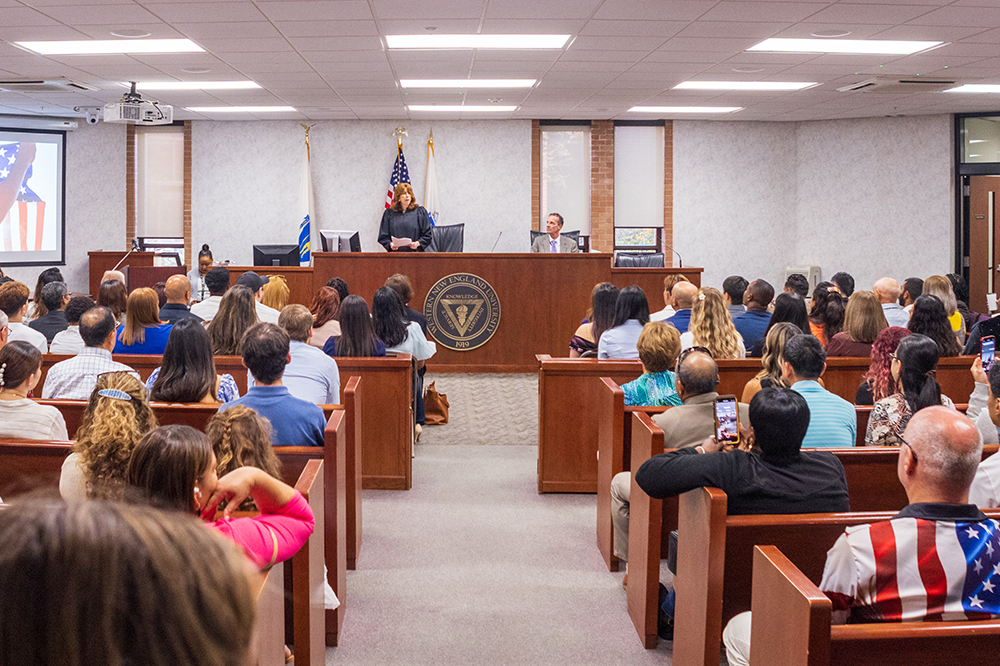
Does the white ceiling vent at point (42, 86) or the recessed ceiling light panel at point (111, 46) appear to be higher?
the white ceiling vent at point (42, 86)

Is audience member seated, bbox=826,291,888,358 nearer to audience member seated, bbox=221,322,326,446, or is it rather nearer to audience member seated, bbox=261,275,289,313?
audience member seated, bbox=221,322,326,446

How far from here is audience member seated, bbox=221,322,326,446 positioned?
Result: 130 inches

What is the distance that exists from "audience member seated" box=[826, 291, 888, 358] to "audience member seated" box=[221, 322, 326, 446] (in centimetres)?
347

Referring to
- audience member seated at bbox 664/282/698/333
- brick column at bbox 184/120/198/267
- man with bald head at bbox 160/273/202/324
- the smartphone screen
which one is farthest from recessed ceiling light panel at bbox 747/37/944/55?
brick column at bbox 184/120/198/267

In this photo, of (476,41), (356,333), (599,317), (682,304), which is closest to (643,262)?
(476,41)

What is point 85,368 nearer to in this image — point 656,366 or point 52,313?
point 52,313

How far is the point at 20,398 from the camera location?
3227mm

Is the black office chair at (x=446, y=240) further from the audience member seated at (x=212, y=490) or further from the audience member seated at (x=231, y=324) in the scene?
the audience member seated at (x=212, y=490)

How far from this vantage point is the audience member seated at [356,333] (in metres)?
5.16

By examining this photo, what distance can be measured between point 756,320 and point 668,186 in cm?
671

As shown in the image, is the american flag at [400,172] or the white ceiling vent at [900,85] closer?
the white ceiling vent at [900,85]

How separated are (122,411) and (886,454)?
2606 mm

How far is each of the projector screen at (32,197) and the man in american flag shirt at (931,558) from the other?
12084mm

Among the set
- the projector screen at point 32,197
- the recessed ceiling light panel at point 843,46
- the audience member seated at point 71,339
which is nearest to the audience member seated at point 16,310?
the audience member seated at point 71,339
